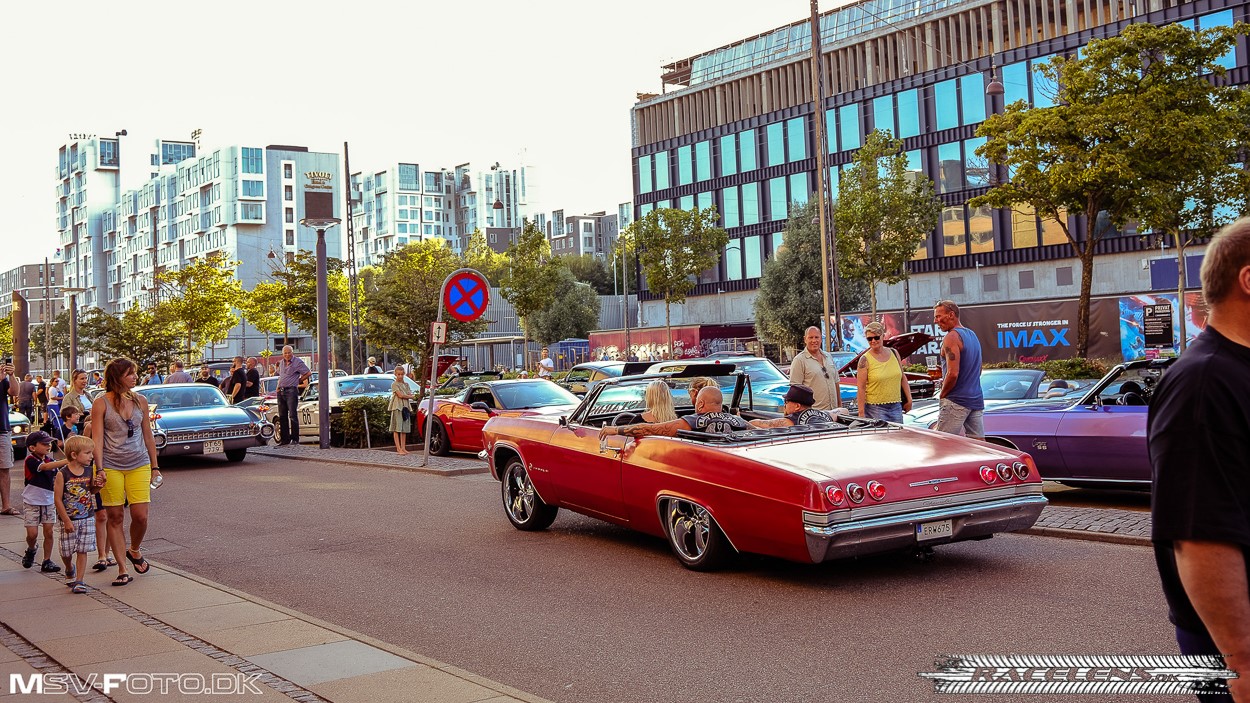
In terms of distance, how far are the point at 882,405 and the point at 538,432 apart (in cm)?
378

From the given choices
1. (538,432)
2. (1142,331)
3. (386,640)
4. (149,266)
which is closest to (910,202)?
(1142,331)

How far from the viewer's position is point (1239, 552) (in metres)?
2.45

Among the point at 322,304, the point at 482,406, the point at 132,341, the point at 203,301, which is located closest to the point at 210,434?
the point at 322,304

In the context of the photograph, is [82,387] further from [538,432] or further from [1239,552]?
[1239,552]

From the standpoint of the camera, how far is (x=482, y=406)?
20.0 meters

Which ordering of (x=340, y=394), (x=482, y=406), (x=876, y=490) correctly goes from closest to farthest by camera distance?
(x=876, y=490) → (x=482, y=406) → (x=340, y=394)

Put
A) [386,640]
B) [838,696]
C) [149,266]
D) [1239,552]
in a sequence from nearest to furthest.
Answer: [1239,552]
[838,696]
[386,640]
[149,266]

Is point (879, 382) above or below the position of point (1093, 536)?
above

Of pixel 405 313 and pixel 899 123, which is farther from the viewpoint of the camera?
pixel 899 123

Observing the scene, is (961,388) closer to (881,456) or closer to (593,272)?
(881,456)

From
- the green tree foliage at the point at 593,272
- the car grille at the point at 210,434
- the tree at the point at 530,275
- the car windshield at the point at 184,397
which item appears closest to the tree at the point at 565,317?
the tree at the point at 530,275

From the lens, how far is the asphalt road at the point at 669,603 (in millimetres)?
5863

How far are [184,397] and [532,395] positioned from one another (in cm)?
667

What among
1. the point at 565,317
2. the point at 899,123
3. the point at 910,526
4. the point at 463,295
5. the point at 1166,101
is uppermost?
the point at 899,123
